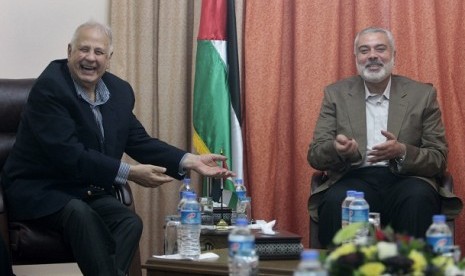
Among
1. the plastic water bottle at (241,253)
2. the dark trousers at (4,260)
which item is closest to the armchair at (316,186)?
the dark trousers at (4,260)

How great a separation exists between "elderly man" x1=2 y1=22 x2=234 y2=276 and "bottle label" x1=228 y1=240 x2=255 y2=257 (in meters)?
1.18

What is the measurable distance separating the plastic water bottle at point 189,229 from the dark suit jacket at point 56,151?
2.17ft

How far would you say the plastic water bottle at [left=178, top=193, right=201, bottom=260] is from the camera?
115 inches

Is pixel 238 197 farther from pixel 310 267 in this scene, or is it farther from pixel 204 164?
pixel 310 267

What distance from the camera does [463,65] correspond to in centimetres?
446

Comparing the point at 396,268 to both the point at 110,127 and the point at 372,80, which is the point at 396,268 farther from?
the point at 372,80

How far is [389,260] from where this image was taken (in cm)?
164

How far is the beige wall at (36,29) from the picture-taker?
5020mm

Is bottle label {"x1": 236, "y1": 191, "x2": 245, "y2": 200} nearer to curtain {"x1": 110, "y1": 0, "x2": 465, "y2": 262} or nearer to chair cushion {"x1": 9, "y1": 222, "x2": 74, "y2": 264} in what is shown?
curtain {"x1": 110, "y1": 0, "x2": 465, "y2": 262}

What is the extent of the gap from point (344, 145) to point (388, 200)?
1.10 ft

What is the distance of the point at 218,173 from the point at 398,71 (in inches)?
55.1

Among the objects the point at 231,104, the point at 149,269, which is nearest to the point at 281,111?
the point at 231,104

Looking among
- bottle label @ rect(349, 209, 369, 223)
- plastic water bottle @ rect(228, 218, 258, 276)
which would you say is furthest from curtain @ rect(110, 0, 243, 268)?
plastic water bottle @ rect(228, 218, 258, 276)

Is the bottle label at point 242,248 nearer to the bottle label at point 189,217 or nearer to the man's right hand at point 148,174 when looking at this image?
the bottle label at point 189,217
